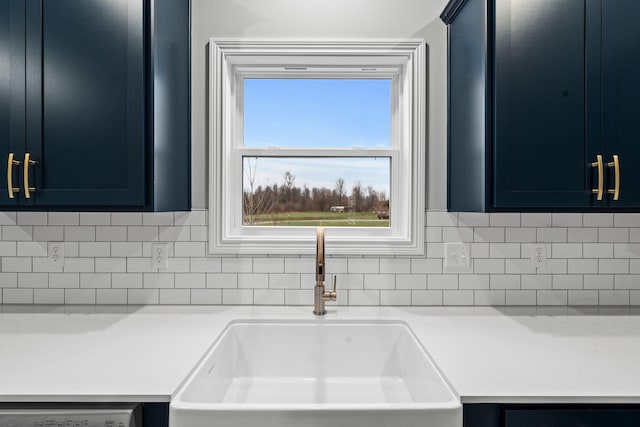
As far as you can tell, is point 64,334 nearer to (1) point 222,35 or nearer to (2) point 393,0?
(1) point 222,35

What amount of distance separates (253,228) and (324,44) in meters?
0.89

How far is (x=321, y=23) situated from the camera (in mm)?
1676

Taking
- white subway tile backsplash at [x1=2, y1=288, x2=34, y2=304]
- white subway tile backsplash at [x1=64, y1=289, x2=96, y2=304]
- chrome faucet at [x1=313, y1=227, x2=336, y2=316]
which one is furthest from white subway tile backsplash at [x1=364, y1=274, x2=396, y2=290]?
white subway tile backsplash at [x1=2, y1=288, x2=34, y2=304]

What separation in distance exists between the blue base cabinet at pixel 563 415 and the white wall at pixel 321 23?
117cm

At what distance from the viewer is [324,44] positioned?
167 cm

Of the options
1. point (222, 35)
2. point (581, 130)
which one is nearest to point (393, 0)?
point (222, 35)

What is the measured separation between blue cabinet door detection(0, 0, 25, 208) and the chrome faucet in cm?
105

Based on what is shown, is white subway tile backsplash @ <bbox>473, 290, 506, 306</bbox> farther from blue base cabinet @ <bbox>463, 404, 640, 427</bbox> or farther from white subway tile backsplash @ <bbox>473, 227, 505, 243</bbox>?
blue base cabinet @ <bbox>463, 404, 640, 427</bbox>

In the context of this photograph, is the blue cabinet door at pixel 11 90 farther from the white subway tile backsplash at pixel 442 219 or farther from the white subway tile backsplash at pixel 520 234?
the white subway tile backsplash at pixel 520 234

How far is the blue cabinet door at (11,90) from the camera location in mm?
1292

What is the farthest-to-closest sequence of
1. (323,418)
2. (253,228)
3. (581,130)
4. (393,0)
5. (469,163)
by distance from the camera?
(253,228) → (393,0) → (469,163) → (581,130) → (323,418)

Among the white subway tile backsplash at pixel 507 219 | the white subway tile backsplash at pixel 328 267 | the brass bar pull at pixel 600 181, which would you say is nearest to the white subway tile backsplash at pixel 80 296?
the white subway tile backsplash at pixel 328 267

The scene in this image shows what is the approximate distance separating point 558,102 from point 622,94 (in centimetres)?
22

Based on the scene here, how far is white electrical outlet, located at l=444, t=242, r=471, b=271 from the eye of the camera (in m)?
1.68
